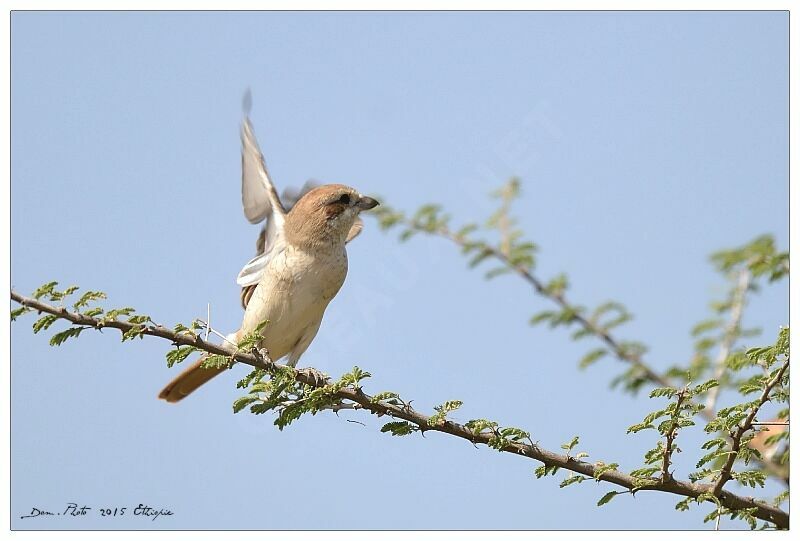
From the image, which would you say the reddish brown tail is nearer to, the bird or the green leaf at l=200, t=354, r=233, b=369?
the bird

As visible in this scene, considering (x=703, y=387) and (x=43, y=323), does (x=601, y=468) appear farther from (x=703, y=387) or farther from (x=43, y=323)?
(x=43, y=323)

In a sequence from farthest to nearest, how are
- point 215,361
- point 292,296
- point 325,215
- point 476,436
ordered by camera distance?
point 325,215 < point 292,296 < point 215,361 < point 476,436

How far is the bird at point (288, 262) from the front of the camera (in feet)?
Result: 19.8

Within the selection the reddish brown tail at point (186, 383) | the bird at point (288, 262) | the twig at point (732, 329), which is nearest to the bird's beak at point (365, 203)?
the bird at point (288, 262)

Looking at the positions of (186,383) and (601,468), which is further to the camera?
(186,383)

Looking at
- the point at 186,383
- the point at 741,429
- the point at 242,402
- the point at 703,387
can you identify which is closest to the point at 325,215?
the point at 186,383

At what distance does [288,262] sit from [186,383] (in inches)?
48.4

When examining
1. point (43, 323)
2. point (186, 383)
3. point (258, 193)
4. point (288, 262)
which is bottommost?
point (43, 323)

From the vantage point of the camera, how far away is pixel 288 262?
20.1 ft

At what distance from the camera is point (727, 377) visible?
13.7 feet

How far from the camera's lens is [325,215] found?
632 centimetres

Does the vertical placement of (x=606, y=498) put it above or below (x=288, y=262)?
below

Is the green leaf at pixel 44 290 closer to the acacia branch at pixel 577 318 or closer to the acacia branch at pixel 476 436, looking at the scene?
the acacia branch at pixel 476 436

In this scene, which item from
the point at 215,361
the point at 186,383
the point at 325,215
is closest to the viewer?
the point at 215,361
